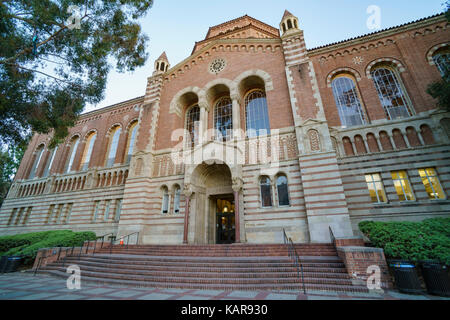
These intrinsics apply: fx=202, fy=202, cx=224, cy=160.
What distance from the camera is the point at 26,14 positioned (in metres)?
9.50

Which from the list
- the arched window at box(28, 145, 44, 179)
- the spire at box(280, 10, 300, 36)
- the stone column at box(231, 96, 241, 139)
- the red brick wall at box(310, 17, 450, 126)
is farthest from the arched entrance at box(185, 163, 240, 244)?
the arched window at box(28, 145, 44, 179)

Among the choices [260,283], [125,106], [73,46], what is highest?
[125,106]

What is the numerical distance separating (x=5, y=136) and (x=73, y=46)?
6511 mm

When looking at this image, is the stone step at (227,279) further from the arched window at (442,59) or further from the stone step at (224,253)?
the arched window at (442,59)

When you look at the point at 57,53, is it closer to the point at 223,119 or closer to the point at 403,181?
the point at 223,119

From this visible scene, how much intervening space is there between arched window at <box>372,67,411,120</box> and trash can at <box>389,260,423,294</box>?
11721 mm

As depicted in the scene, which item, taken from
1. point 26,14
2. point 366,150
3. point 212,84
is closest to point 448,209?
point 366,150

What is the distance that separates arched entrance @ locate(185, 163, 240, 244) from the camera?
1472 cm

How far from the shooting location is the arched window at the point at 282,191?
42.5ft

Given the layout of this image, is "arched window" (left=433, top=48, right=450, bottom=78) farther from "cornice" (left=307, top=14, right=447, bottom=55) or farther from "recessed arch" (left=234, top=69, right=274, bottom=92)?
"recessed arch" (left=234, top=69, right=274, bottom=92)

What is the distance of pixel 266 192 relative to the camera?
44.6 ft

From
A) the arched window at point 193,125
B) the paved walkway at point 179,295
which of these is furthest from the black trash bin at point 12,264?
the arched window at point 193,125

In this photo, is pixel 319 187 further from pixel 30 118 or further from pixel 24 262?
pixel 24 262

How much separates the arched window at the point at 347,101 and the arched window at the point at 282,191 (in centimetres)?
665
